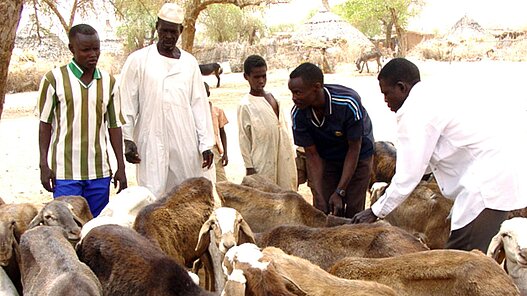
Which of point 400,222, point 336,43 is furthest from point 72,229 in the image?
point 336,43

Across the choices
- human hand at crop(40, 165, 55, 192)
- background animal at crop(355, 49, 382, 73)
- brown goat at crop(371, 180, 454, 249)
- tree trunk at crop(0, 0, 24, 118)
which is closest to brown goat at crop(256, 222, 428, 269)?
brown goat at crop(371, 180, 454, 249)

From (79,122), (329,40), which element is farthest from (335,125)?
(329,40)

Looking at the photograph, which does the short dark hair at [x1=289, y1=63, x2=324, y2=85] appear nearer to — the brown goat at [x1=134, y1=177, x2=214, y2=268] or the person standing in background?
the brown goat at [x1=134, y1=177, x2=214, y2=268]

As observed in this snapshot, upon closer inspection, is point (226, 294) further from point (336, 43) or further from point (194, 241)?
point (336, 43)

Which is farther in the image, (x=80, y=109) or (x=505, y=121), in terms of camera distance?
(x=80, y=109)

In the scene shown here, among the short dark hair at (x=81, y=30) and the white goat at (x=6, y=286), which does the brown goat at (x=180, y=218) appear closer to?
the white goat at (x=6, y=286)

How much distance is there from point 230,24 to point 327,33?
1123cm

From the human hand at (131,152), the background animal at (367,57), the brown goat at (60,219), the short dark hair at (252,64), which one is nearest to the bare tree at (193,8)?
the background animal at (367,57)

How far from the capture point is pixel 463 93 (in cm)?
429

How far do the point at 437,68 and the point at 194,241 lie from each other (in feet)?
84.1

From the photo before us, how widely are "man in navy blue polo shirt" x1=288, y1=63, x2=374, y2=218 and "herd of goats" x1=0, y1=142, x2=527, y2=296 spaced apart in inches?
16.5

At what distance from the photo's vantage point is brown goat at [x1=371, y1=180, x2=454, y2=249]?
5781 millimetres

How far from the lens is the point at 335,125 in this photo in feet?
18.2

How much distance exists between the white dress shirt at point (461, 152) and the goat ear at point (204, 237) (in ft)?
3.83
